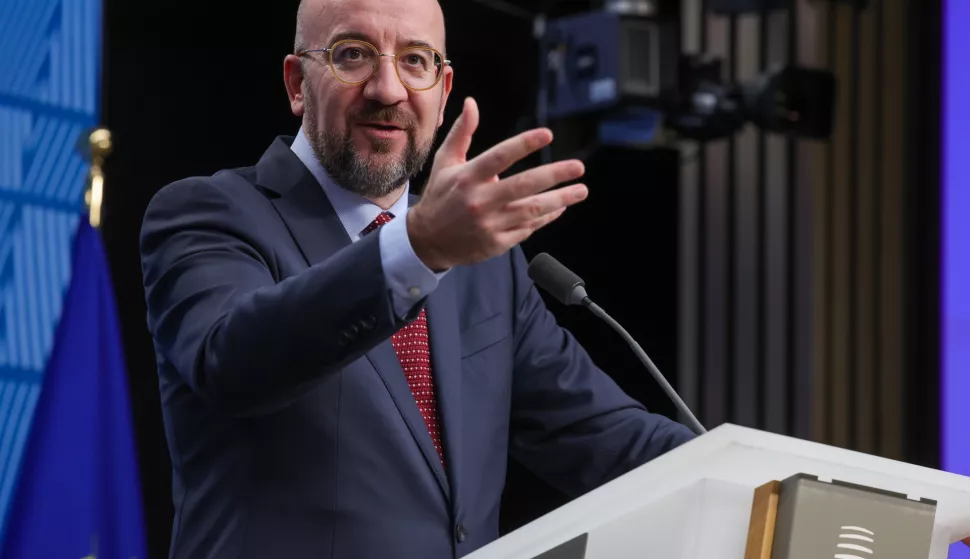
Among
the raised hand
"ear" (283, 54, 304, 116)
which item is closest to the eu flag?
"ear" (283, 54, 304, 116)

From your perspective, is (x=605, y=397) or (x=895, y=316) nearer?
(x=605, y=397)

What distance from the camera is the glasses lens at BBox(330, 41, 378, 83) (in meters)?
1.71

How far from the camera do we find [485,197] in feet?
3.83

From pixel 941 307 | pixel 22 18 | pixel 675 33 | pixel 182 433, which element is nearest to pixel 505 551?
pixel 182 433

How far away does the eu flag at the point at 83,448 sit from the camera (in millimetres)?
2373

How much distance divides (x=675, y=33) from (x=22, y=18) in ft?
7.65

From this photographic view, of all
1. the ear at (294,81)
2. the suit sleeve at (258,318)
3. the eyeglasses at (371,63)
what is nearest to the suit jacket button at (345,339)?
the suit sleeve at (258,318)

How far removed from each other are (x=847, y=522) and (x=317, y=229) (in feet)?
2.67

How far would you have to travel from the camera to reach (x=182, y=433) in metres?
1.56

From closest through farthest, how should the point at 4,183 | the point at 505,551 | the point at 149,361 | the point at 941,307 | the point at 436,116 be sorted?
the point at 505,551 → the point at 436,116 → the point at 4,183 → the point at 149,361 → the point at 941,307

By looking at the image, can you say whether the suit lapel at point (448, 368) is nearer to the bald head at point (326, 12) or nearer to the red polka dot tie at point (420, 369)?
the red polka dot tie at point (420, 369)

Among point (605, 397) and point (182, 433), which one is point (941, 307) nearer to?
point (605, 397)

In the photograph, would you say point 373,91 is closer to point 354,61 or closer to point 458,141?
point 354,61

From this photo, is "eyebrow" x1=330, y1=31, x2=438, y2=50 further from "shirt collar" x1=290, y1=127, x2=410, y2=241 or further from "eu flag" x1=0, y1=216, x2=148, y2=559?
"eu flag" x1=0, y1=216, x2=148, y2=559
